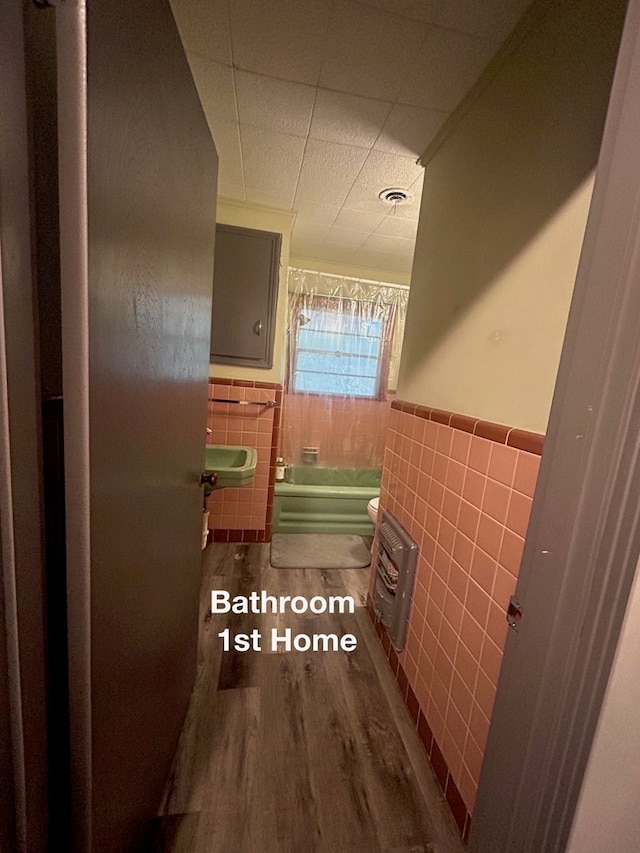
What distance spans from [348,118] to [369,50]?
0.86 feet

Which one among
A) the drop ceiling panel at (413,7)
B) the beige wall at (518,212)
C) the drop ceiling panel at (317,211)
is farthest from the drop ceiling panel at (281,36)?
the drop ceiling panel at (317,211)

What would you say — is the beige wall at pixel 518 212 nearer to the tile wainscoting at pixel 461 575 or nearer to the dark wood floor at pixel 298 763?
the tile wainscoting at pixel 461 575

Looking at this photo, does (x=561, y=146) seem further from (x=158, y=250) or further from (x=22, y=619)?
(x=22, y=619)

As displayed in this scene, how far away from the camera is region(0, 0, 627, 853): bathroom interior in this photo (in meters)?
0.56

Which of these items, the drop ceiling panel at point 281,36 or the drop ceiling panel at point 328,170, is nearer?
the drop ceiling panel at point 281,36

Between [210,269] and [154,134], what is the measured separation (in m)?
0.43

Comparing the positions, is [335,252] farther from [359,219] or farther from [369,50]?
[369,50]

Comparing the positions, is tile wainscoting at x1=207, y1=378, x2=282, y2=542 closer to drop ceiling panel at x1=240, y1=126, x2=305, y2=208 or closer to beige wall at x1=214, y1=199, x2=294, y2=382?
beige wall at x1=214, y1=199, x2=294, y2=382

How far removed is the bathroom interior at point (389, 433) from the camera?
56 cm

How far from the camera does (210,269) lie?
984mm

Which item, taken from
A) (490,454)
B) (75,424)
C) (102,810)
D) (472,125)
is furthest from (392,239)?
(102,810)

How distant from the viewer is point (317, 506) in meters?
2.63

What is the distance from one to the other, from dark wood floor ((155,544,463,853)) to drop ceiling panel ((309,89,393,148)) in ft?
7.12

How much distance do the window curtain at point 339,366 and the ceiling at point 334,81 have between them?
910 millimetres
